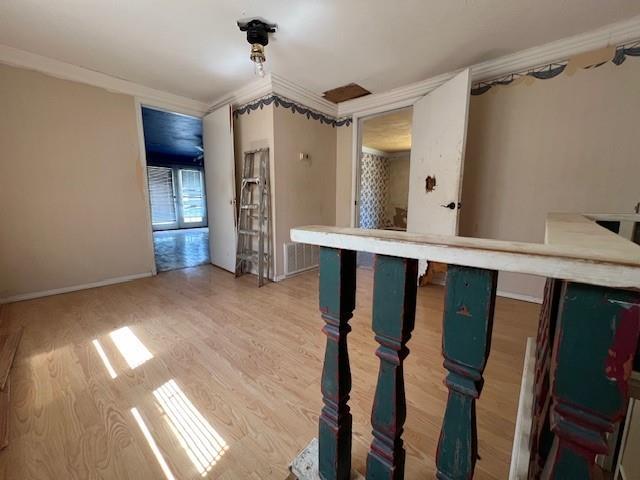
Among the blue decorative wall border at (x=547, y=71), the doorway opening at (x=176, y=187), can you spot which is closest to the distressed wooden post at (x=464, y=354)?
the blue decorative wall border at (x=547, y=71)

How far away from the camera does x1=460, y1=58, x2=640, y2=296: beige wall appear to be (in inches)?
74.1

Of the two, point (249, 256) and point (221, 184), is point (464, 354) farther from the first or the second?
point (221, 184)

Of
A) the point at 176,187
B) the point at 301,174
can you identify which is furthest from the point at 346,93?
the point at 176,187

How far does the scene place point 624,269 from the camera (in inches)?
10.4

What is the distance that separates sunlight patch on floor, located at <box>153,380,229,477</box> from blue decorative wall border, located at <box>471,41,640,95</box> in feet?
10.8

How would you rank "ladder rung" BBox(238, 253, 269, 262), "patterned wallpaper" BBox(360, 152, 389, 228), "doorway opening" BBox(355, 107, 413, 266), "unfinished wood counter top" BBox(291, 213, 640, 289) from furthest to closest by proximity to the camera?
"patterned wallpaper" BBox(360, 152, 389, 228)
"doorway opening" BBox(355, 107, 413, 266)
"ladder rung" BBox(238, 253, 269, 262)
"unfinished wood counter top" BBox(291, 213, 640, 289)

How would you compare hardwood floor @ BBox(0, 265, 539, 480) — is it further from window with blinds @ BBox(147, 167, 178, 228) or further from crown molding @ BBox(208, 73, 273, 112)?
window with blinds @ BBox(147, 167, 178, 228)

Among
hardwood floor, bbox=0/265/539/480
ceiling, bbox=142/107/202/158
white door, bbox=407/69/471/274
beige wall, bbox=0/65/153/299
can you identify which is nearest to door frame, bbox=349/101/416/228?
white door, bbox=407/69/471/274

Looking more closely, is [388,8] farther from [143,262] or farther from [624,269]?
[143,262]

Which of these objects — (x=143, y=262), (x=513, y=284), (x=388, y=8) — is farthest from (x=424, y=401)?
(x=143, y=262)

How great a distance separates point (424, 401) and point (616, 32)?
2906 millimetres

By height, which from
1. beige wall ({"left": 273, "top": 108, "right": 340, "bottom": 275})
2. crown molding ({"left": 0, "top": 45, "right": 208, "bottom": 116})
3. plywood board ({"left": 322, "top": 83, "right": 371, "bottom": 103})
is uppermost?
plywood board ({"left": 322, "top": 83, "right": 371, "bottom": 103})

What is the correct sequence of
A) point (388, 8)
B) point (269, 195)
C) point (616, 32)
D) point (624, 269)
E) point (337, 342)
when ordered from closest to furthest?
point (624, 269)
point (337, 342)
point (388, 8)
point (616, 32)
point (269, 195)

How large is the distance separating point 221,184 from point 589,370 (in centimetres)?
349
